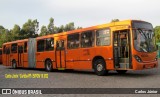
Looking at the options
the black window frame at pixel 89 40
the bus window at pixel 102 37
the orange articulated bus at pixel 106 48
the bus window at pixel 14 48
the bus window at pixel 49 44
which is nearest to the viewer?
the orange articulated bus at pixel 106 48

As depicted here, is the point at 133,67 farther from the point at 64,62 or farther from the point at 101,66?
the point at 64,62

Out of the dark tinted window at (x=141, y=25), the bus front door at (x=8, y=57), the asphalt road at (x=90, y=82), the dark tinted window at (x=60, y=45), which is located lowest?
the asphalt road at (x=90, y=82)

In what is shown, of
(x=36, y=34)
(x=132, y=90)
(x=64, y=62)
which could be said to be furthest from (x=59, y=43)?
(x=36, y=34)

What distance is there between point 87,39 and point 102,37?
1.33 metres

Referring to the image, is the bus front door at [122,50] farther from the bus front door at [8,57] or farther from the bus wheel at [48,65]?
the bus front door at [8,57]

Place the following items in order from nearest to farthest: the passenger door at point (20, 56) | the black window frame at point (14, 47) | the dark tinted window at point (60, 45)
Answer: the dark tinted window at point (60, 45) → the passenger door at point (20, 56) → the black window frame at point (14, 47)

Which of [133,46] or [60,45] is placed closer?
[133,46]

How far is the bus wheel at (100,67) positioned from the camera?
15.7 metres

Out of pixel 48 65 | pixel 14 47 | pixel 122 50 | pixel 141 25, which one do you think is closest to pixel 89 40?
pixel 122 50

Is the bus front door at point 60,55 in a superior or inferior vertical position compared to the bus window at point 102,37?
inferior

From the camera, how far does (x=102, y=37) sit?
15.8 metres

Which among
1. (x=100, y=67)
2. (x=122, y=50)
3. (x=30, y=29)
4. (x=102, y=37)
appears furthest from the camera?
(x=30, y=29)

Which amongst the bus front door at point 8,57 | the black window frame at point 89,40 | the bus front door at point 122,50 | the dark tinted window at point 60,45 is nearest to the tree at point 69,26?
the bus front door at point 8,57

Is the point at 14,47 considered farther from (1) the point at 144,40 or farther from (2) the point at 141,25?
(1) the point at 144,40
